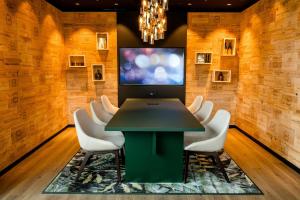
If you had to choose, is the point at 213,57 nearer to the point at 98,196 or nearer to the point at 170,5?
the point at 170,5

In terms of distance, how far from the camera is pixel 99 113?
4.27 m

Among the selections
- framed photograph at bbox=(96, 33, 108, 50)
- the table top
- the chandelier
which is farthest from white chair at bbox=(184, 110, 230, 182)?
framed photograph at bbox=(96, 33, 108, 50)

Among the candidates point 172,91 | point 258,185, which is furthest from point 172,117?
point 172,91

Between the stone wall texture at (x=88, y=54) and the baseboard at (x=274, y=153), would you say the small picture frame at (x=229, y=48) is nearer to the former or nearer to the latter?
the baseboard at (x=274, y=153)

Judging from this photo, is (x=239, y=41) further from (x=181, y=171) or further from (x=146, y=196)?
(x=146, y=196)

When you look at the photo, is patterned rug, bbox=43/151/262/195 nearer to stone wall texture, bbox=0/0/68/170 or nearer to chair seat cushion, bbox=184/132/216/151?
chair seat cushion, bbox=184/132/216/151

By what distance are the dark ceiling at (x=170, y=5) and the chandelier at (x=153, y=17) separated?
1.54 metres

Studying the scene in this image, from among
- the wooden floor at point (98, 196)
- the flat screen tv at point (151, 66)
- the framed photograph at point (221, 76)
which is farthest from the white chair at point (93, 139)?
the framed photograph at point (221, 76)

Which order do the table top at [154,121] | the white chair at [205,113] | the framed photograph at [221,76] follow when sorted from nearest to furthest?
the table top at [154,121] < the white chair at [205,113] < the framed photograph at [221,76]

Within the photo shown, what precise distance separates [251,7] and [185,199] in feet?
13.6

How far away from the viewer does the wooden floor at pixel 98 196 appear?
8.89ft

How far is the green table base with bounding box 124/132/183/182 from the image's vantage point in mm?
2932

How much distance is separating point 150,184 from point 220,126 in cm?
113

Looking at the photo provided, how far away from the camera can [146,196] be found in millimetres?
2705
